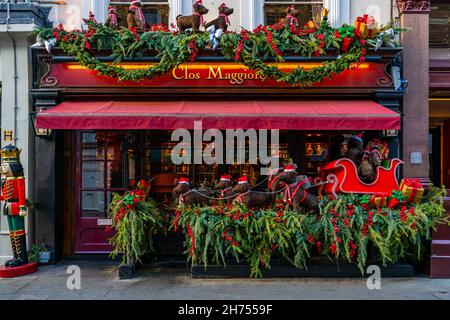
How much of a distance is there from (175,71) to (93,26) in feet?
5.61

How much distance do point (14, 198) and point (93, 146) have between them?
2.04 meters

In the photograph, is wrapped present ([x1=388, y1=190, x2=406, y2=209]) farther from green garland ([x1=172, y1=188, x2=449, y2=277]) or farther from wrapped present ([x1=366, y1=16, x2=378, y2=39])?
wrapped present ([x1=366, y1=16, x2=378, y2=39])

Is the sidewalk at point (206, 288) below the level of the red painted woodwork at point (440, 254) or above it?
below

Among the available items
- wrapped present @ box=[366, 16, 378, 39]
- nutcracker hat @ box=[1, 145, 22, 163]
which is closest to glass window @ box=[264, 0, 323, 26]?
wrapped present @ box=[366, 16, 378, 39]

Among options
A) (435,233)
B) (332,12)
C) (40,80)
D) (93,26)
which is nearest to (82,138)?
(40,80)

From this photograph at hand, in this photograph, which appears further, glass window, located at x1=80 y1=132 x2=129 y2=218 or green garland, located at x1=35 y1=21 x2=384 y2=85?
glass window, located at x1=80 y1=132 x2=129 y2=218

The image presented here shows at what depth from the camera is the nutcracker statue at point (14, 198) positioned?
24.6 ft

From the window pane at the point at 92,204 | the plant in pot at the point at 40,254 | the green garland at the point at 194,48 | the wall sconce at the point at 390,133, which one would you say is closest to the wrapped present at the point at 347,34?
the green garland at the point at 194,48

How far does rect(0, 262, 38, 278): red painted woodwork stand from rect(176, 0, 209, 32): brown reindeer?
515 centimetres

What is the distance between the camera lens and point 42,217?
8219 mm

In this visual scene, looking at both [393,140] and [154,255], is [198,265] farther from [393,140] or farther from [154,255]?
[393,140]

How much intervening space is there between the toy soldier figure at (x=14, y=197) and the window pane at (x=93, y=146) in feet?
5.32

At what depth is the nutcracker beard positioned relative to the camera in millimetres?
7484

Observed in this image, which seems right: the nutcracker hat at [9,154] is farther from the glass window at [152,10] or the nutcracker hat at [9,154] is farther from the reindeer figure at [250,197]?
the reindeer figure at [250,197]
